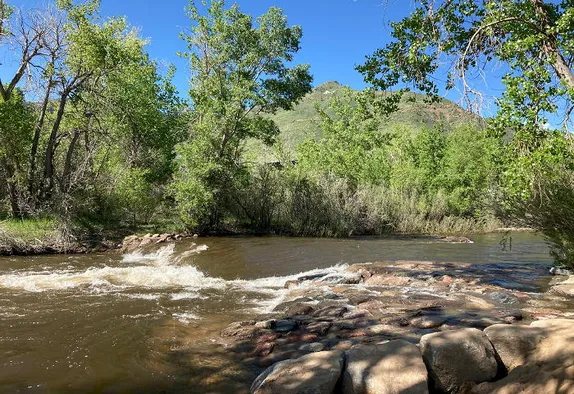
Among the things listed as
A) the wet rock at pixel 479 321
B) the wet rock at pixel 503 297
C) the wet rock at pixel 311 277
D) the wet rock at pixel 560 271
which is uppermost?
the wet rock at pixel 560 271

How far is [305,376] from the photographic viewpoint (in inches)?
173

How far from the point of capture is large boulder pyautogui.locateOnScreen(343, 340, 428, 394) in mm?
4273

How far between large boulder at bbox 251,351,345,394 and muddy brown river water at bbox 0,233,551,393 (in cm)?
91

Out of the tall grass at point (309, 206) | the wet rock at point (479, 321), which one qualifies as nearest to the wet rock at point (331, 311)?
the wet rock at point (479, 321)

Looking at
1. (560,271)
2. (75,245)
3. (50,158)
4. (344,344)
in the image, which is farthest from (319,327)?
(50,158)

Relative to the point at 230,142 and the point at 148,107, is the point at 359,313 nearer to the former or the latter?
the point at 230,142

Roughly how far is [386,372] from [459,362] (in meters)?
0.81

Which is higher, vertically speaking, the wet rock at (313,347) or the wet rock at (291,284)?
the wet rock at (291,284)

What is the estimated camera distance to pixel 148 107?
24.6 meters

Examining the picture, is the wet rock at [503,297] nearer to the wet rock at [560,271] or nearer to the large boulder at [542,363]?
the wet rock at [560,271]

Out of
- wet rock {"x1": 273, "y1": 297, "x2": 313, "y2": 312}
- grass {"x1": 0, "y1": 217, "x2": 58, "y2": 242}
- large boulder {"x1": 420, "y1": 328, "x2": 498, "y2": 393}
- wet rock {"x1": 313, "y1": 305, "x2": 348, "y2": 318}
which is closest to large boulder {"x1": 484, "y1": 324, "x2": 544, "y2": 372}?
large boulder {"x1": 420, "y1": 328, "x2": 498, "y2": 393}

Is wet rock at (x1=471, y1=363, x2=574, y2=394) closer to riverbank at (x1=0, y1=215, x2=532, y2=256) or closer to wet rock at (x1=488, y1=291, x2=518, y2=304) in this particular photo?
wet rock at (x1=488, y1=291, x2=518, y2=304)

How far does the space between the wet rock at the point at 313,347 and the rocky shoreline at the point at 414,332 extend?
3cm

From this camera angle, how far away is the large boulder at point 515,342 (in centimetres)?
465
